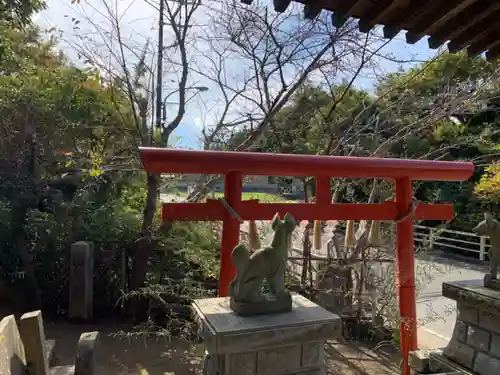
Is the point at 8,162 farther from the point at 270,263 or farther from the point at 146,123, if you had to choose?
the point at 270,263

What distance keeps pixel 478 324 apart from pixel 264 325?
1671 millimetres

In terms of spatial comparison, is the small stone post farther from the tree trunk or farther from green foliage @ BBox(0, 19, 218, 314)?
the tree trunk

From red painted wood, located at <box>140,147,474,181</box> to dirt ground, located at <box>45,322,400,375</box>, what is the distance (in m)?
2.28

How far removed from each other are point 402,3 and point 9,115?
6631 millimetres

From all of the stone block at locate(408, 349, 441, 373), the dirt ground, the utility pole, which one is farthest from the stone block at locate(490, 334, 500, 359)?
the utility pole

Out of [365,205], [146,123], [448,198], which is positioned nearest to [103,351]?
[146,123]

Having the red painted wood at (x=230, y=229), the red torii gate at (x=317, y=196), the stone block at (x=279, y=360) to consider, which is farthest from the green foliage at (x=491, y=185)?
the stone block at (x=279, y=360)

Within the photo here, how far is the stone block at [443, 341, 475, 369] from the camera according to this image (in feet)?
8.80

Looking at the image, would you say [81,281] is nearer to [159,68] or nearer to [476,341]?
[159,68]

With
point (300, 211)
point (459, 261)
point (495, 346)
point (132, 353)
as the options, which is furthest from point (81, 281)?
point (459, 261)

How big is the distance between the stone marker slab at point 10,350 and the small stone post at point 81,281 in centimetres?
355

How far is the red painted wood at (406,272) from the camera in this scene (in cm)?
353

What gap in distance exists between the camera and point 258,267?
6.80 ft

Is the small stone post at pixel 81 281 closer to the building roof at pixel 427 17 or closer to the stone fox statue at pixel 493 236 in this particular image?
the building roof at pixel 427 17
